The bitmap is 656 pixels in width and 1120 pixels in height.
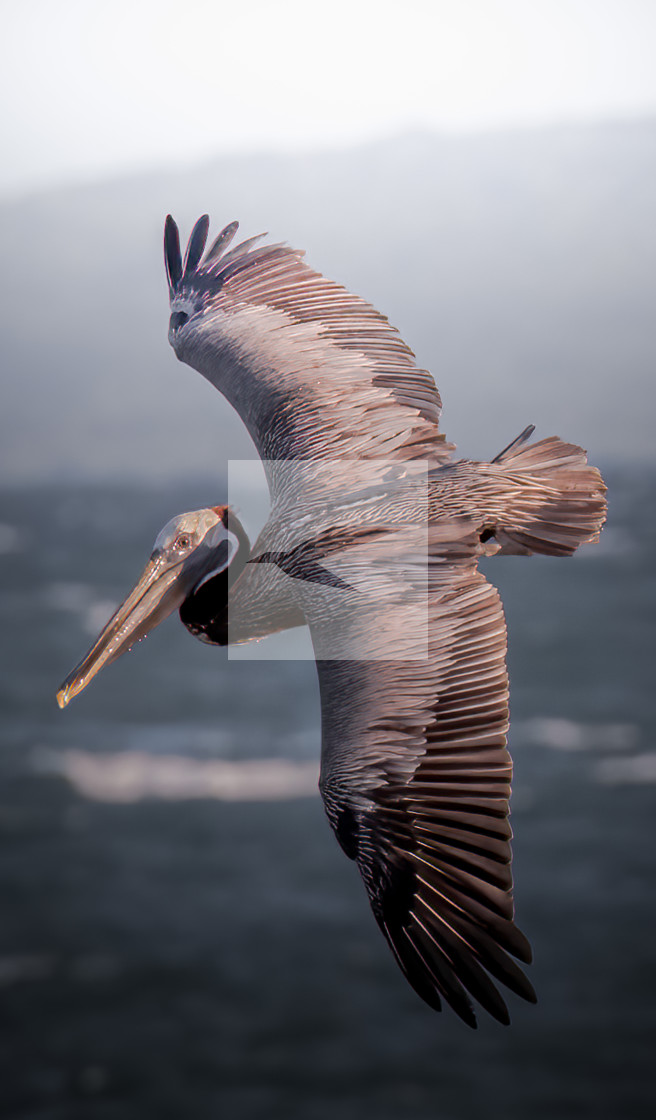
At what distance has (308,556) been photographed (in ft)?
5.86

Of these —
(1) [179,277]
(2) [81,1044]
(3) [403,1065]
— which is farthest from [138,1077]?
(1) [179,277]

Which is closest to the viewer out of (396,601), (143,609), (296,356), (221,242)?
(396,601)

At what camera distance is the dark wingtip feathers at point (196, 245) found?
241 centimetres

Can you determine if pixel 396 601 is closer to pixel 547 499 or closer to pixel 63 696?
pixel 547 499

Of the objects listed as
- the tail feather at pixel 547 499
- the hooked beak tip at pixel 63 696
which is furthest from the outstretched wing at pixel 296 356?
the hooked beak tip at pixel 63 696

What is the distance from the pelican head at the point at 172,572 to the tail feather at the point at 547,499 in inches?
20.4

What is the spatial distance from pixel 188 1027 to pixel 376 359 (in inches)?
374

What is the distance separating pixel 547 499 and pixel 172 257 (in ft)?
3.52

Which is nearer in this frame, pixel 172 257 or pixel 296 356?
pixel 296 356

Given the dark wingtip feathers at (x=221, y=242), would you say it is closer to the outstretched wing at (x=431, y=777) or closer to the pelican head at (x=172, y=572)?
the pelican head at (x=172, y=572)

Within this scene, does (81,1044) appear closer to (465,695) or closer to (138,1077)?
(138,1077)

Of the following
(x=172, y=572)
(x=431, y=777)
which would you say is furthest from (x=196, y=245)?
(x=431, y=777)

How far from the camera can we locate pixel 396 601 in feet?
5.66

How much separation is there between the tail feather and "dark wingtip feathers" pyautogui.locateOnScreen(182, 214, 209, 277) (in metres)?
0.87
